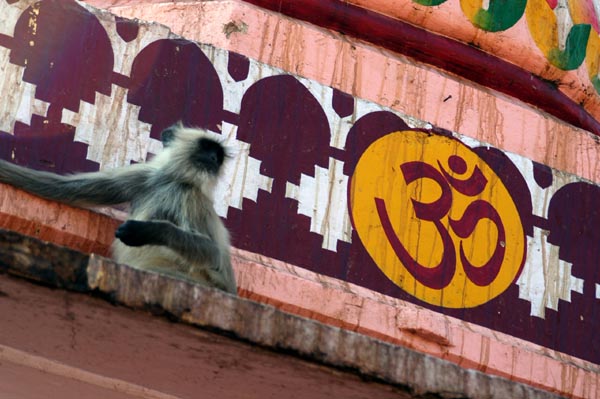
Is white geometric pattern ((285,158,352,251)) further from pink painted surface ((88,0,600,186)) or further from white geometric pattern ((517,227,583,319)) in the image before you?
white geometric pattern ((517,227,583,319))

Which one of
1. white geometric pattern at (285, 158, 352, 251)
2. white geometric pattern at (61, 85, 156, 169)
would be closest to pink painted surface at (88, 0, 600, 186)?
white geometric pattern at (285, 158, 352, 251)

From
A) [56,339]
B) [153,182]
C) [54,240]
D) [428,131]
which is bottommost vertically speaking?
[56,339]

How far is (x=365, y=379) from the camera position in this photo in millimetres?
4090

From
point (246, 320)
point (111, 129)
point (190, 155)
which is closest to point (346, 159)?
point (190, 155)

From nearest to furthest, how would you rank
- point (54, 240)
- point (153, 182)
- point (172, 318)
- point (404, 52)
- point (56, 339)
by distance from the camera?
point (172, 318)
point (56, 339)
point (54, 240)
point (153, 182)
point (404, 52)

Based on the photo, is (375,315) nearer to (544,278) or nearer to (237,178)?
(237,178)

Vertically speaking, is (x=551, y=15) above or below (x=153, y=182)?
above

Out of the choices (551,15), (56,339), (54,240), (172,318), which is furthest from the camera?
(551,15)

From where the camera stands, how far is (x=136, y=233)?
16.3 feet

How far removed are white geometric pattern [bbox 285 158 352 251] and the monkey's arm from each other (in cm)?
60

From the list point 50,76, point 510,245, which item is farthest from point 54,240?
point 510,245

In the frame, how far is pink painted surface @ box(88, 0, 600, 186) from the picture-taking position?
5828 millimetres

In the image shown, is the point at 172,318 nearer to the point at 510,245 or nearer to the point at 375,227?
the point at 375,227

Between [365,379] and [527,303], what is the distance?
1.95 m
